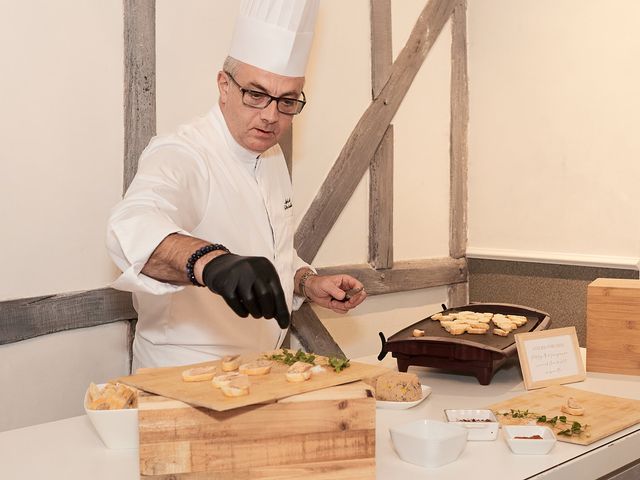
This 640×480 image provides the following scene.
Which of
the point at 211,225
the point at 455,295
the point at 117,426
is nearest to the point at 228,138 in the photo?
the point at 211,225

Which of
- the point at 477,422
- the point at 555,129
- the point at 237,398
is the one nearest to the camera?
the point at 237,398

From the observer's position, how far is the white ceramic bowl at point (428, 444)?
1.67 meters

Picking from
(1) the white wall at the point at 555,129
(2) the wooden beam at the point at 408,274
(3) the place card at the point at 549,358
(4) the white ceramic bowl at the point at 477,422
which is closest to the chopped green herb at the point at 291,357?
(4) the white ceramic bowl at the point at 477,422

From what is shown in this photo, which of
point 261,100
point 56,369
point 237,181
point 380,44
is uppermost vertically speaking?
point 380,44

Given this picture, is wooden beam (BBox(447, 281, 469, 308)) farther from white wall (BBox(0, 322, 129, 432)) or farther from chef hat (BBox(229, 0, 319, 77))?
chef hat (BBox(229, 0, 319, 77))

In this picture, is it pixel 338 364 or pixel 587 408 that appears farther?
pixel 587 408

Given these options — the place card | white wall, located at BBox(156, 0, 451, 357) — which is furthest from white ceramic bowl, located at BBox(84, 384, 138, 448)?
white wall, located at BBox(156, 0, 451, 357)

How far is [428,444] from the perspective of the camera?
167 cm

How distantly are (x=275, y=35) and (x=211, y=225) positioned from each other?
24.5 inches

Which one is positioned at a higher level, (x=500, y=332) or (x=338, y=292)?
(x=338, y=292)

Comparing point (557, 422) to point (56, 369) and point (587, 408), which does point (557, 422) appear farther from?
point (56, 369)

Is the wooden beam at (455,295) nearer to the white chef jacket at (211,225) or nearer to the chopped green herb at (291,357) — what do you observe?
the white chef jacket at (211,225)

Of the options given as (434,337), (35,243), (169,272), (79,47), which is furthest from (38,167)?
(434,337)

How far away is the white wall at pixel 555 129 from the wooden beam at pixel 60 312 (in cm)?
217
